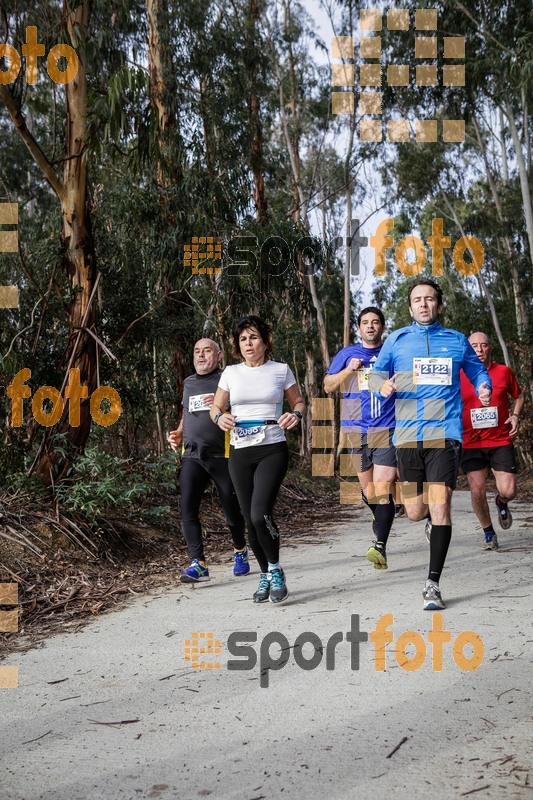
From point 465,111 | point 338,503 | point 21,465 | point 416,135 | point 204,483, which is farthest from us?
point 416,135

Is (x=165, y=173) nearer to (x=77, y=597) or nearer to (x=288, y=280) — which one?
(x=288, y=280)

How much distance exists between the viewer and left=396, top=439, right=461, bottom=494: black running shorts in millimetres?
5695

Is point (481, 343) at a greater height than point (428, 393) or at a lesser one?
greater

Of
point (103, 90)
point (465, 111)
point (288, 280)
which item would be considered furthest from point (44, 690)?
point (465, 111)

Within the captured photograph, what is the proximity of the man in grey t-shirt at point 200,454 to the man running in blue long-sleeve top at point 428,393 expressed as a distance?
1598 millimetres

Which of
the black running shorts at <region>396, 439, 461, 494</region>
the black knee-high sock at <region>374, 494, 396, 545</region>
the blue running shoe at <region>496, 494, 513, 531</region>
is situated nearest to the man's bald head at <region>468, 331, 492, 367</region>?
the blue running shoe at <region>496, 494, 513, 531</region>

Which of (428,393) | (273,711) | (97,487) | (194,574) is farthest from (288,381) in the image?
(273,711)

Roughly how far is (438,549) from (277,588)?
3.58 feet

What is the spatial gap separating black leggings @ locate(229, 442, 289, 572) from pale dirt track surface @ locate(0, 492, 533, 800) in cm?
40

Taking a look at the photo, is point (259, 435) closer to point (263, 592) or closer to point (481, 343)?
point (263, 592)

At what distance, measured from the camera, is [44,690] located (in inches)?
166

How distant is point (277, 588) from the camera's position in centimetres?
579

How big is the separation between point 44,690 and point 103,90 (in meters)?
7.22

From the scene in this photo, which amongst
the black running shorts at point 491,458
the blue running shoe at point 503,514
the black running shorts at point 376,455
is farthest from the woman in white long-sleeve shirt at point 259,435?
the blue running shoe at point 503,514
